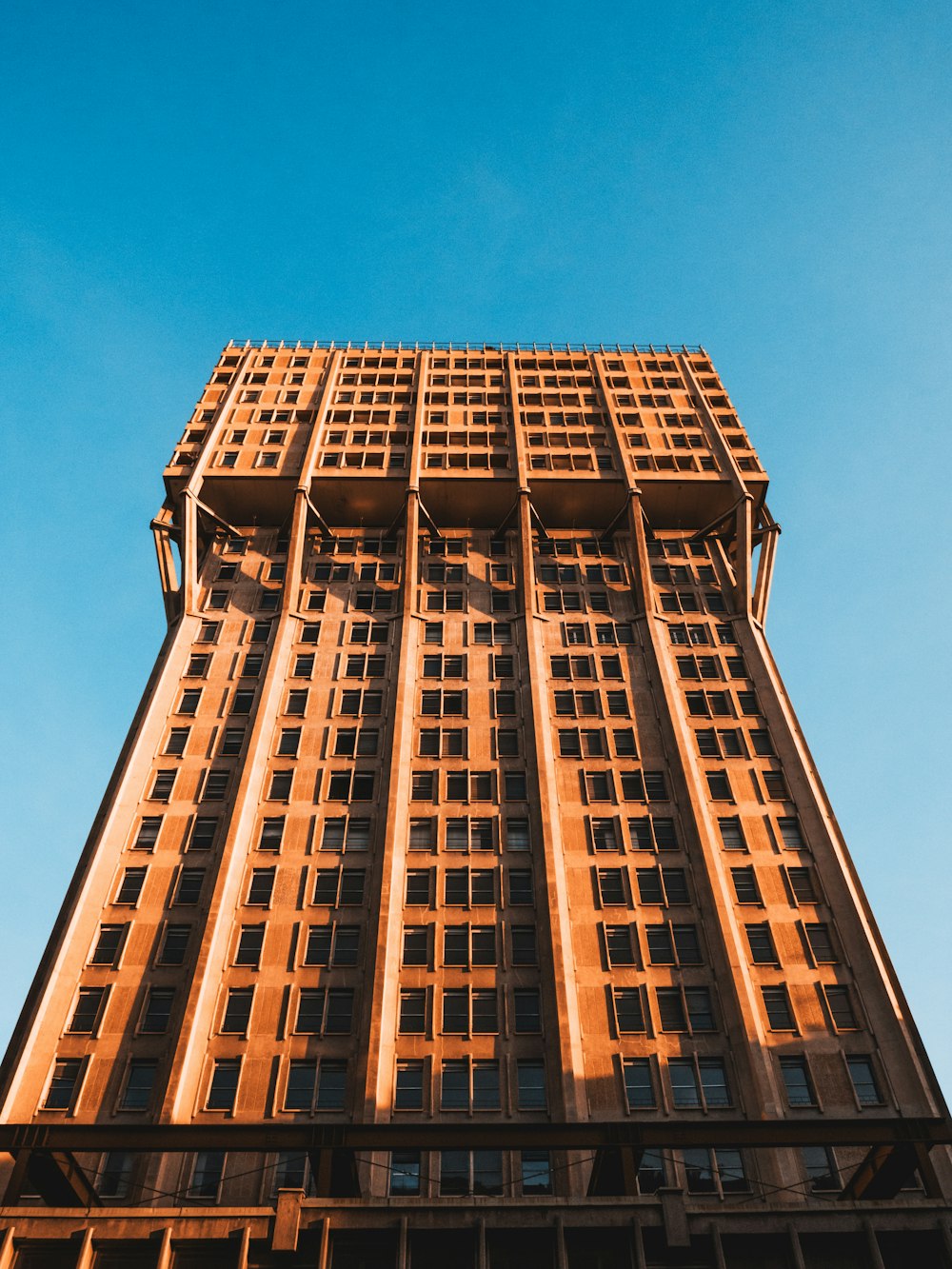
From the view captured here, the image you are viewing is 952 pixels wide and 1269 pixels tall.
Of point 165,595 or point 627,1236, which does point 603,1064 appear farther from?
point 165,595

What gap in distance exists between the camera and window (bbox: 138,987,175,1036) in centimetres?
3953

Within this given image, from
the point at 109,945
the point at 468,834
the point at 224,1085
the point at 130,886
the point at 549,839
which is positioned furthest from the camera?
the point at 468,834

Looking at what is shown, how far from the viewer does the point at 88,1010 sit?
3994 centimetres

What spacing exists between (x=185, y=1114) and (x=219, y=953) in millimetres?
6605

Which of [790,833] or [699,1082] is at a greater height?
[790,833]

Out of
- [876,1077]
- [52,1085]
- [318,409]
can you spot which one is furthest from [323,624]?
[876,1077]

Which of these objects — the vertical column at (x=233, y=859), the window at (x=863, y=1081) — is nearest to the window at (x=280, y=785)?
the vertical column at (x=233, y=859)

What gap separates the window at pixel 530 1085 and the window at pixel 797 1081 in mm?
9031

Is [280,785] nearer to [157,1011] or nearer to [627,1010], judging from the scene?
[157,1011]

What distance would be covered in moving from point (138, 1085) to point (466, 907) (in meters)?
14.4

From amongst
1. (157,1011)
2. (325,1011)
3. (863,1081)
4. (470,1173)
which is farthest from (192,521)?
(863,1081)

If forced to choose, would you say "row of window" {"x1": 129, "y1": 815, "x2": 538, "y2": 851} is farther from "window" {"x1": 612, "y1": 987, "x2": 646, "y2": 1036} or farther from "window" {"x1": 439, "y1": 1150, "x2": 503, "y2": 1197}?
"window" {"x1": 439, "y1": 1150, "x2": 503, "y2": 1197}

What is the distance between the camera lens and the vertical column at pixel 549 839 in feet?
124

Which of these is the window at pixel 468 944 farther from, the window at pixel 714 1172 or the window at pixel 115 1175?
the window at pixel 115 1175
